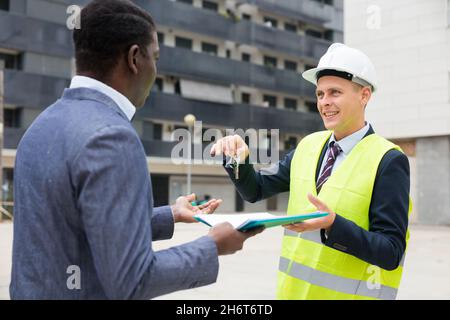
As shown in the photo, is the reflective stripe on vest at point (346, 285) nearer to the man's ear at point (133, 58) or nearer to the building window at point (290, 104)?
the man's ear at point (133, 58)

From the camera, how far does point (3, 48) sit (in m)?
27.2

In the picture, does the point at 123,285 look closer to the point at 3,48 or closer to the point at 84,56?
the point at 84,56

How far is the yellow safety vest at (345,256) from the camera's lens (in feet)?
8.50

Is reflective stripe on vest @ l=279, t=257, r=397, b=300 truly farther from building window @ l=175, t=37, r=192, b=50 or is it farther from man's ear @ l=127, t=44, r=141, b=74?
building window @ l=175, t=37, r=192, b=50

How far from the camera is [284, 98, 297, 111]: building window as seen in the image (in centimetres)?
3919

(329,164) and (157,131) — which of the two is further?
(157,131)

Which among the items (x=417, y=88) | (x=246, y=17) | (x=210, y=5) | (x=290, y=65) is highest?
(x=210, y=5)

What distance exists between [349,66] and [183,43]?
106 feet

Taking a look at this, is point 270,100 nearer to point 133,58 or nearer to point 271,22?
point 271,22

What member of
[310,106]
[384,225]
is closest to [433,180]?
[310,106]

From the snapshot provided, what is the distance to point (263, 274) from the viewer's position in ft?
30.1

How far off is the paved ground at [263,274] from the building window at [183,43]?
2143cm

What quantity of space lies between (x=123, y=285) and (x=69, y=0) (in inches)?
1177

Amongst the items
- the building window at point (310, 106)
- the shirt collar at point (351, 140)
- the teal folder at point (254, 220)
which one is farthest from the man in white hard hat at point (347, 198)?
the building window at point (310, 106)
